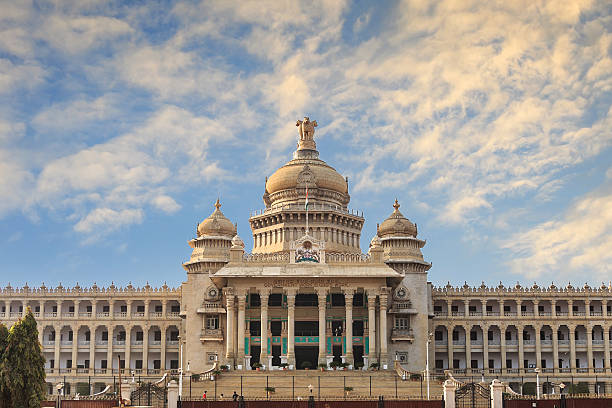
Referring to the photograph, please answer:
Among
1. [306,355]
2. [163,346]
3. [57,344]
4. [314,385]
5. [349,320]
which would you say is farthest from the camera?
[57,344]

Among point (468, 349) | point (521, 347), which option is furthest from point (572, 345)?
point (468, 349)

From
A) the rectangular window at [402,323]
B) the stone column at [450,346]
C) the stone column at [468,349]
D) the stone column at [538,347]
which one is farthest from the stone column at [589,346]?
the rectangular window at [402,323]

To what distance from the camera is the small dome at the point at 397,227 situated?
309ft

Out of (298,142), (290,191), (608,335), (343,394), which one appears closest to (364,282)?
(343,394)

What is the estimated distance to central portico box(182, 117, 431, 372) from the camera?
7844 cm

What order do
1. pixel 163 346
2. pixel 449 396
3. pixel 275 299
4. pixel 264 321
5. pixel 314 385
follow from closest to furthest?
1. pixel 449 396
2. pixel 314 385
3. pixel 264 321
4. pixel 275 299
5. pixel 163 346

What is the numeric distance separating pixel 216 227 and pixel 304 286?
18.7 m

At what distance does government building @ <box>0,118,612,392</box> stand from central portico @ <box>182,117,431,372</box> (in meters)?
0.14

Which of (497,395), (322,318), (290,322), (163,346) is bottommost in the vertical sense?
(497,395)

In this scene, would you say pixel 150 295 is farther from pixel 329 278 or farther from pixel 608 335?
pixel 608 335

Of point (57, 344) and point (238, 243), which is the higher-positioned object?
point (238, 243)

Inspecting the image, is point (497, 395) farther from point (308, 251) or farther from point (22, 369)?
point (22, 369)

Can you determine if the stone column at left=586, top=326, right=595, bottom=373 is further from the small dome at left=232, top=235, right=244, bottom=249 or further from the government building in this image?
the small dome at left=232, top=235, right=244, bottom=249

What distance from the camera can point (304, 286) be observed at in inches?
3103
